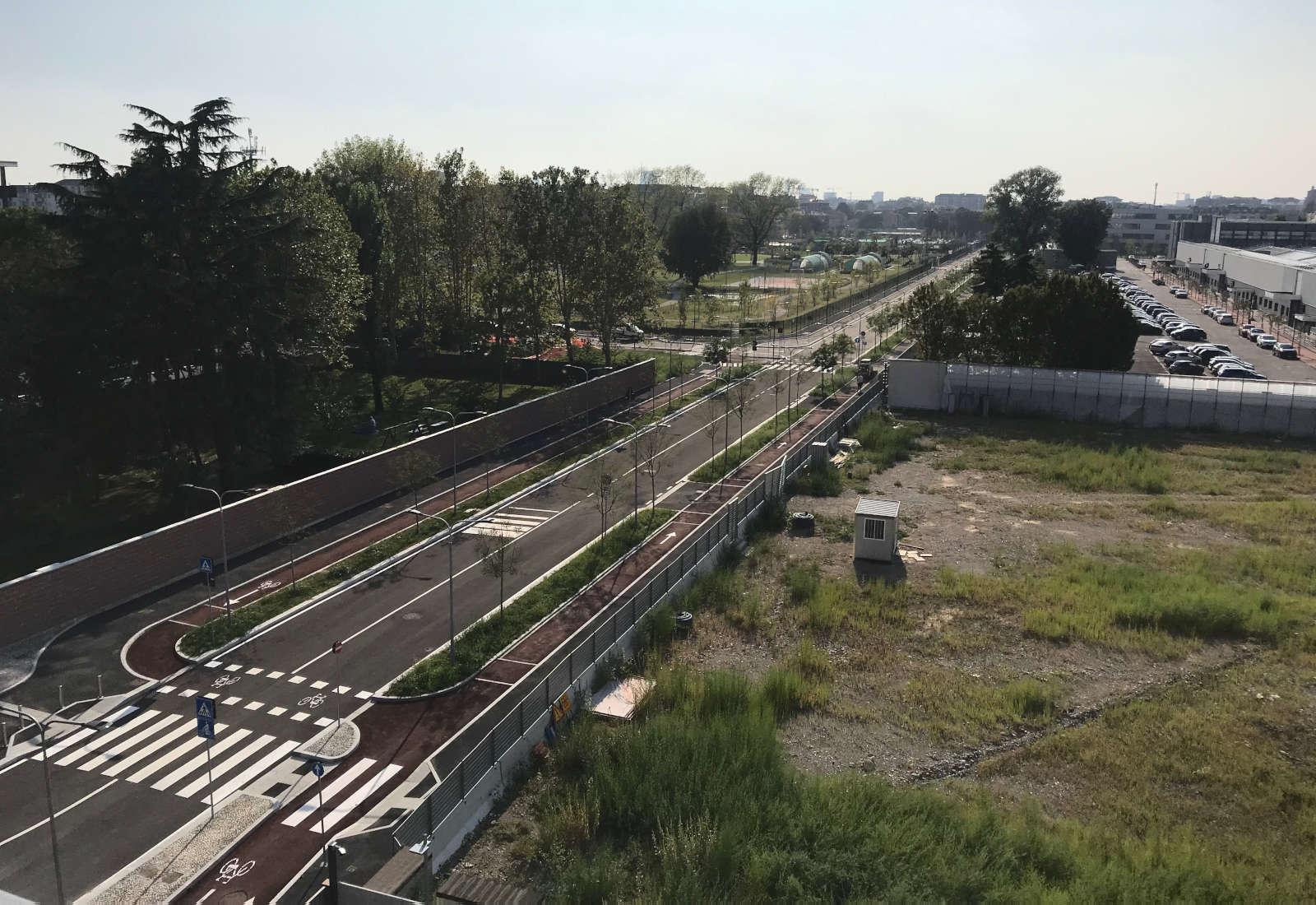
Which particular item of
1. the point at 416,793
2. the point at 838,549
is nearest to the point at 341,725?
the point at 416,793

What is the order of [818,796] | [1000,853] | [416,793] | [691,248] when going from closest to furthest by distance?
[1000,853], [818,796], [416,793], [691,248]

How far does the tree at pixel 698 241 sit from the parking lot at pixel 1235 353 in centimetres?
5345

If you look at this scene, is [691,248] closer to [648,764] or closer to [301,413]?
[301,413]

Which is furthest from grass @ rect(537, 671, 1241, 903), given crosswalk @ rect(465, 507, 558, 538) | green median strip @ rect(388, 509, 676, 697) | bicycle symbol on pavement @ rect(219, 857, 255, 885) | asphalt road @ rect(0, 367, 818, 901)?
crosswalk @ rect(465, 507, 558, 538)

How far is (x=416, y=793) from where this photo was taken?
68.4 feet

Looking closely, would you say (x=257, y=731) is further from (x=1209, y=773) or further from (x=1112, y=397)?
(x=1112, y=397)

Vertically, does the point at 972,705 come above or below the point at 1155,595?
below

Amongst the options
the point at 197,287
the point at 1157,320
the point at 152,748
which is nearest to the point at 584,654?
the point at 152,748

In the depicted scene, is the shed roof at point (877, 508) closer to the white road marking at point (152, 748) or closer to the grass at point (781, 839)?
the grass at point (781, 839)

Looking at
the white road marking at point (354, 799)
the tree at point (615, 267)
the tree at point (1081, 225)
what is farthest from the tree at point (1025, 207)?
the white road marking at point (354, 799)

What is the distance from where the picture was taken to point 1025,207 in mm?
133375

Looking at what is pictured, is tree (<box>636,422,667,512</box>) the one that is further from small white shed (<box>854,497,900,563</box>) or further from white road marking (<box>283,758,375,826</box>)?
white road marking (<box>283,758,375,826</box>)

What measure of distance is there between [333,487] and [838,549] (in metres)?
21.9

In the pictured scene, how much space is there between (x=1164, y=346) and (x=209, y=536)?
78.2 meters
